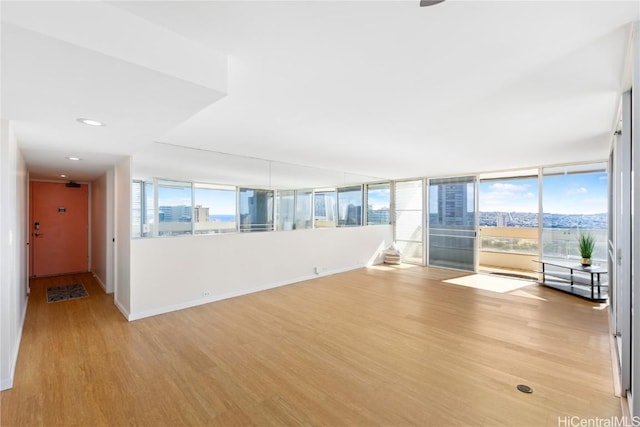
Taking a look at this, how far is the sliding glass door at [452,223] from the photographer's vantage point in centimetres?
713

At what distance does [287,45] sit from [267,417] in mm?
2536

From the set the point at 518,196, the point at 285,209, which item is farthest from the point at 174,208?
the point at 518,196

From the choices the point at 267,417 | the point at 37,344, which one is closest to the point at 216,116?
the point at 267,417

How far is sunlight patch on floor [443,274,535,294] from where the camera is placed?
215 inches

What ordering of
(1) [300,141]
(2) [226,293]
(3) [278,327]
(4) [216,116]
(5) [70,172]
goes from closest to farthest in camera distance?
(4) [216,116]
(3) [278,327]
(1) [300,141]
(2) [226,293]
(5) [70,172]

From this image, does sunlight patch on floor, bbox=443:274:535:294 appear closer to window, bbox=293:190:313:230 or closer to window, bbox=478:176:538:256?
window, bbox=478:176:538:256

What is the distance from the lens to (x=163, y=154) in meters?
4.16

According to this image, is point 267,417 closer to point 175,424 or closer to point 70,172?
point 175,424

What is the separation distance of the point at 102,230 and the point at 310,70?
19.2 feet

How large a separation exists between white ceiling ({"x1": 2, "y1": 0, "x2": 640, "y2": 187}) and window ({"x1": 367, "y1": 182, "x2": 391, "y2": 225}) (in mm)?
4325

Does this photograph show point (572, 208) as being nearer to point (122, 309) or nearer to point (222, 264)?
point (222, 264)

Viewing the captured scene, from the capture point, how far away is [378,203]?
8352mm

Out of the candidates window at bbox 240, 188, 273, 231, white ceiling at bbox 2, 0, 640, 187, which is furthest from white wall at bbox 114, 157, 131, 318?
window at bbox 240, 188, 273, 231

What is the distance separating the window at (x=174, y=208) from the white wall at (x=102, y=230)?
1753mm
